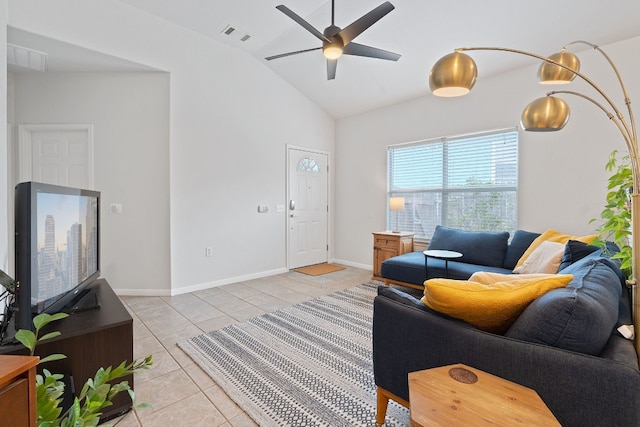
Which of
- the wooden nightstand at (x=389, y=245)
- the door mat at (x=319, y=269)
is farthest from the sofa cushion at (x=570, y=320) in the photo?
the door mat at (x=319, y=269)

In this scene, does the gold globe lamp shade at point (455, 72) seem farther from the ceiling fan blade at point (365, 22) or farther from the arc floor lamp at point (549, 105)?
the ceiling fan blade at point (365, 22)

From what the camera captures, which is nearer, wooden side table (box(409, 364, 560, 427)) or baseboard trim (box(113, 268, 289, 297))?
wooden side table (box(409, 364, 560, 427))

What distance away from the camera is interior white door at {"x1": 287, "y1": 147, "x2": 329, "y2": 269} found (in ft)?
17.0

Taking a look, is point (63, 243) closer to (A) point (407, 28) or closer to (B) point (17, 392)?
(B) point (17, 392)

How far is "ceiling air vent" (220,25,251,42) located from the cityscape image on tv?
2797 millimetres

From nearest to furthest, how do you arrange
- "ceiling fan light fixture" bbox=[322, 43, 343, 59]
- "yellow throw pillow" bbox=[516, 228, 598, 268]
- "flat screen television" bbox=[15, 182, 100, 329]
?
"flat screen television" bbox=[15, 182, 100, 329] < "ceiling fan light fixture" bbox=[322, 43, 343, 59] < "yellow throw pillow" bbox=[516, 228, 598, 268]

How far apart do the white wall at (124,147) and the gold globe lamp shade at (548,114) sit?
3.76 m

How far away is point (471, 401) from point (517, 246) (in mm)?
3071

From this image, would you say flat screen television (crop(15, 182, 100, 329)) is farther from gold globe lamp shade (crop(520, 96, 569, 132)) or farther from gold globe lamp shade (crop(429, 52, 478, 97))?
gold globe lamp shade (crop(520, 96, 569, 132))

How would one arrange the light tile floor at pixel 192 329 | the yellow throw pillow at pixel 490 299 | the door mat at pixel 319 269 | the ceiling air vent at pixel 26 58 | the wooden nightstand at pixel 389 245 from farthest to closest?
the door mat at pixel 319 269 < the wooden nightstand at pixel 389 245 < the ceiling air vent at pixel 26 58 < the light tile floor at pixel 192 329 < the yellow throw pillow at pixel 490 299

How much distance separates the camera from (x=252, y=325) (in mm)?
2898

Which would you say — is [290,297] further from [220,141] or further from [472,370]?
[472,370]

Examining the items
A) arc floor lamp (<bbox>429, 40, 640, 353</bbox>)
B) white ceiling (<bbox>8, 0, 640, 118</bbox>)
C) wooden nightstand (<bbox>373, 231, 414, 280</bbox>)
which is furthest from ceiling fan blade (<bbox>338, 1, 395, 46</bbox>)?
wooden nightstand (<bbox>373, 231, 414, 280</bbox>)

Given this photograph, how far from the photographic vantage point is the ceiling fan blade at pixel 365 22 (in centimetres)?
243
